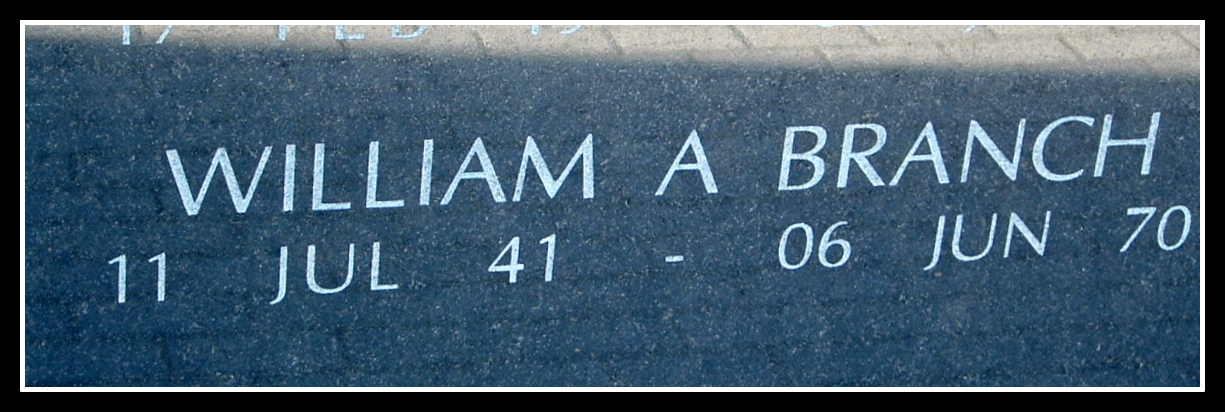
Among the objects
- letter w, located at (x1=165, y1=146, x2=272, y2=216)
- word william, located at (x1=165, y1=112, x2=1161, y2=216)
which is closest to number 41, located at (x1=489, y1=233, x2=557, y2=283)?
word william, located at (x1=165, y1=112, x2=1161, y2=216)

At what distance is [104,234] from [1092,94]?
6.77 feet

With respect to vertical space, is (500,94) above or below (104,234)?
above

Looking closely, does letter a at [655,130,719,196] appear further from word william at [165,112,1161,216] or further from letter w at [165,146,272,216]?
letter w at [165,146,272,216]

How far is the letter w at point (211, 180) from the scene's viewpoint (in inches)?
91.0

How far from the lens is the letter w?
231cm

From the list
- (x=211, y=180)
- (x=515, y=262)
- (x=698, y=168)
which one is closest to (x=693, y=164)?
(x=698, y=168)

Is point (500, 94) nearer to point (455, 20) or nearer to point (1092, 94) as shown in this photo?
point (455, 20)

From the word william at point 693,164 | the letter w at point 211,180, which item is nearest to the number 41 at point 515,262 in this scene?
the word william at point 693,164

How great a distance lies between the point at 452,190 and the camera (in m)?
2.34

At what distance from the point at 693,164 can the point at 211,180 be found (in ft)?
3.24

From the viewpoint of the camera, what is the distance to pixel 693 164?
7.77ft

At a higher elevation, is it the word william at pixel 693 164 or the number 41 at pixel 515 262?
the word william at pixel 693 164

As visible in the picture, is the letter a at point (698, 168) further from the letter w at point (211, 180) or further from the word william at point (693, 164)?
the letter w at point (211, 180)

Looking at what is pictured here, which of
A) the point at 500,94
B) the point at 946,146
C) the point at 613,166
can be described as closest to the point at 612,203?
the point at 613,166
